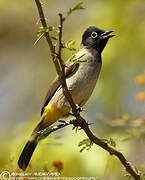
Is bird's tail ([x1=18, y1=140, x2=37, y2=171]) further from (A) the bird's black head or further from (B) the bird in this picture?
(A) the bird's black head

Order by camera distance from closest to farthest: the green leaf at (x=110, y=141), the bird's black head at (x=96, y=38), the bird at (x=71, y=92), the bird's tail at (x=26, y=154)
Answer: the green leaf at (x=110, y=141) < the bird's tail at (x=26, y=154) < the bird at (x=71, y=92) < the bird's black head at (x=96, y=38)

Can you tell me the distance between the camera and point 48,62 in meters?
5.27

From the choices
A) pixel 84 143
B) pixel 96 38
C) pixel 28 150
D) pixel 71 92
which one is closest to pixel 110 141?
pixel 84 143

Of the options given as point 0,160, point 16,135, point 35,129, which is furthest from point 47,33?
point 16,135

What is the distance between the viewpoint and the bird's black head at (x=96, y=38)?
4414mm

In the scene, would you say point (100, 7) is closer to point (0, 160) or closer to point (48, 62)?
point (48, 62)

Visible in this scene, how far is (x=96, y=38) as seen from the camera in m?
4.47

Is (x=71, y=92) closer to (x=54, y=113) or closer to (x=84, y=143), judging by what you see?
(x=54, y=113)

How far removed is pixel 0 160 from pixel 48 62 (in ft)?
6.63

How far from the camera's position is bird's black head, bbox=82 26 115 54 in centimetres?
441

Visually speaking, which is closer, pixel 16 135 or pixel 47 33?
pixel 47 33

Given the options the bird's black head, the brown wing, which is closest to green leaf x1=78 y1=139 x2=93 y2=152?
the brown wing

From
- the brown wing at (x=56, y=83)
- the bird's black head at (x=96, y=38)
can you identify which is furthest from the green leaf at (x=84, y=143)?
the bird's black head at (x=96, y=38)

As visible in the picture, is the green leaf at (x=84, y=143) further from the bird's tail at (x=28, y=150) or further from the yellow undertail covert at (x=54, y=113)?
the yellow undertail covert at (x=54, y=113)
